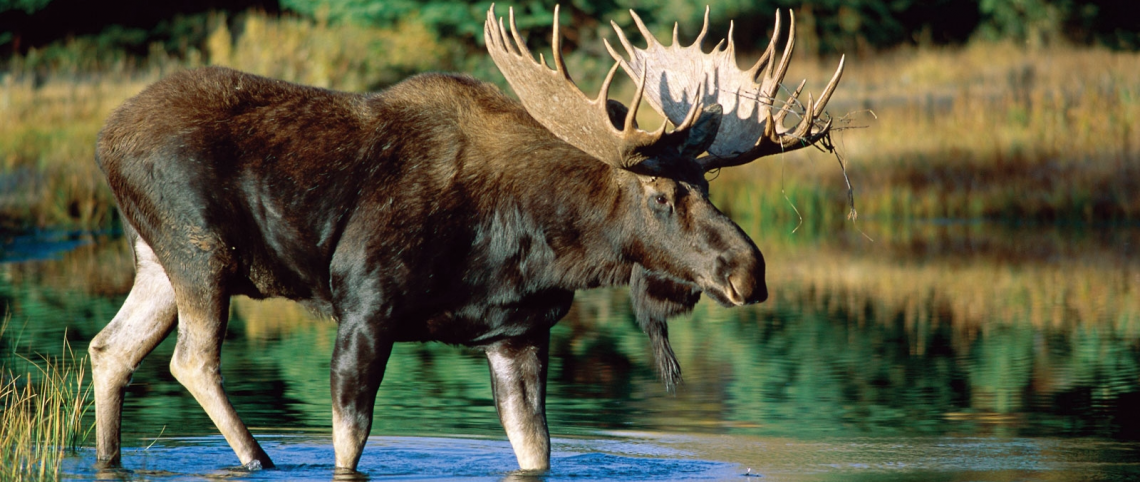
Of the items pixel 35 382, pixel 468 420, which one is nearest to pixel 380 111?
pixel 468 420

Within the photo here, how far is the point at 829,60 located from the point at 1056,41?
16.3 ft

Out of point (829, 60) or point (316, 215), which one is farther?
point (829, 60)

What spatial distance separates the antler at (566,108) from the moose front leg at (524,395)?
3.44ft

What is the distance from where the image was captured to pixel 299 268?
7.36 meters

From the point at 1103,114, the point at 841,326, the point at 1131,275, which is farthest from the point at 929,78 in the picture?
the point at 841,326

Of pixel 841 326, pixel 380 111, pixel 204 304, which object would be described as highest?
pixel 380 111

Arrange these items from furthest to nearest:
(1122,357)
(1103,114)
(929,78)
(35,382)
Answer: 1. (929,78)
2. (1103,114)
3. (1122,357)
4. (35,382)

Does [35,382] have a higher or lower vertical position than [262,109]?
lower

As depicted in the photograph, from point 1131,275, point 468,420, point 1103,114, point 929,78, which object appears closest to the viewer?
point 468,420

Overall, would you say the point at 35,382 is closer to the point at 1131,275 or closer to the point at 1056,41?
the point at 1131,275

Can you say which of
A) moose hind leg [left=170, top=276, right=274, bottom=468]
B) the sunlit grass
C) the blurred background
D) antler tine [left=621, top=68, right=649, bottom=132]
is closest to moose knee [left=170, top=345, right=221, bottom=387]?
moose hind leg [left=170, top=276, right=274, bottom=468]

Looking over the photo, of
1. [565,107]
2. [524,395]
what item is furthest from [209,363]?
[565,107]

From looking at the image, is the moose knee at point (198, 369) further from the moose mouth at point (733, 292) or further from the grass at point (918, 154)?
the grass at point (918, 154)

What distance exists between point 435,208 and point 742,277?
1372 millimetres
